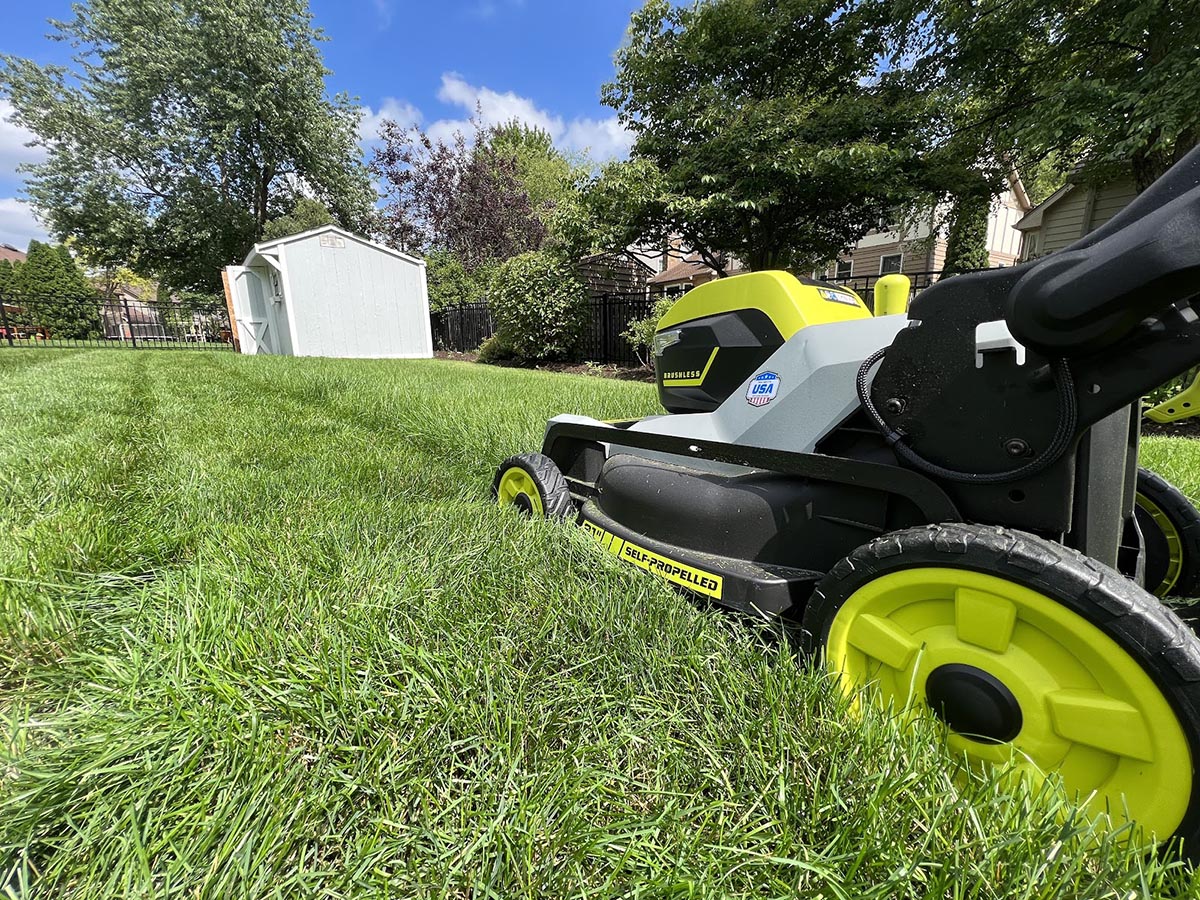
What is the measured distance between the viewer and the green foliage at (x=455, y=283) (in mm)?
22531

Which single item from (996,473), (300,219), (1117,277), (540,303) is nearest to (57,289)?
(300,219)

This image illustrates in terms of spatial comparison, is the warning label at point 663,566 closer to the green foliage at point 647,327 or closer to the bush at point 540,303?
the green foliage at point 647,327

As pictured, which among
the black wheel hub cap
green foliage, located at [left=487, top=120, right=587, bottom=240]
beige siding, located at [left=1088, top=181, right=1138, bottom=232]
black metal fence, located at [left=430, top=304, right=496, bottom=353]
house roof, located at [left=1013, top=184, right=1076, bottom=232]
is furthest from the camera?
green foliage, located at [left=487, top=120, right=587, bottom=240]

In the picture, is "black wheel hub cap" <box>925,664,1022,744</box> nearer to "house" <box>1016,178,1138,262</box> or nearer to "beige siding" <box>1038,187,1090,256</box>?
"house" <box>1016,178,1138,262</box>

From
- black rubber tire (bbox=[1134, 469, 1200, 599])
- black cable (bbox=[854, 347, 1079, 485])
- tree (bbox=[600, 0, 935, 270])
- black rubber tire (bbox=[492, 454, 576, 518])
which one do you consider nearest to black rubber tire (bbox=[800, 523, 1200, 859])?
black cable (bbox=[854, 347, 1079, 485])

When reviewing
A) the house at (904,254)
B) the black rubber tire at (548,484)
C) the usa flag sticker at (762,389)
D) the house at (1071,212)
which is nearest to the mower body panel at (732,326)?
the usa flag sticker at (762,389)

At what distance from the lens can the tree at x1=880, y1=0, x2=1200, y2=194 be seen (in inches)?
235

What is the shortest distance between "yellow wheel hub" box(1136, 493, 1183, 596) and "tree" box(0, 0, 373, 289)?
3170 cm

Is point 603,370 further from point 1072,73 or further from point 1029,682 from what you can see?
point 1029,682

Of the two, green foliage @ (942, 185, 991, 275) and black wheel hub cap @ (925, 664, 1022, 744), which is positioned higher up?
green foliage @ (942, 185, 991, 275)

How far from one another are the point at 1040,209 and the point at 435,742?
20141 mm

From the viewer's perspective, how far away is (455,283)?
2327 centimetres

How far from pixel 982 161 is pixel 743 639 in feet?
43.7

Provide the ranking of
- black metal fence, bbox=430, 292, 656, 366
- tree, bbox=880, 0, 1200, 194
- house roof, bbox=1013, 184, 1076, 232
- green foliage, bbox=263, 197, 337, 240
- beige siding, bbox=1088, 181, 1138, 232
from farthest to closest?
green foliage, bbox=263, 197, 337, 240, house roof, bbox=1013, 184, 1076, 232, black metal fence, bbox=430, 292, 656, 366, beige siding, bbox=1088, 181, 1138, 232, tree, bbox=880, 0, 1200, 194
